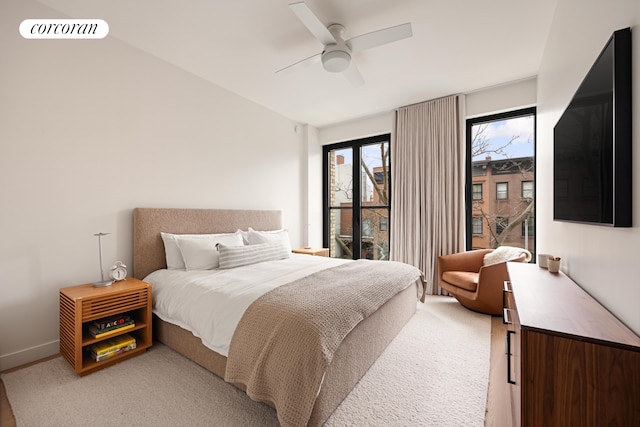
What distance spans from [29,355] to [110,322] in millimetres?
661

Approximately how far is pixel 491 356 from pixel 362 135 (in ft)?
11.7

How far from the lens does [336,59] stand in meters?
2.33

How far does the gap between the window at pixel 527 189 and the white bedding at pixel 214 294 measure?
2815 mm

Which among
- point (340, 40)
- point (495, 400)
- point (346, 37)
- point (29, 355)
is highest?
point (346, 37)

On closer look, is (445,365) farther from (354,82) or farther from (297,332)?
(354,82)

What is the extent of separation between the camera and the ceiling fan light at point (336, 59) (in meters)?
2.32

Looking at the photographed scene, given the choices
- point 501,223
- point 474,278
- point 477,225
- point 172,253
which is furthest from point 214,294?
point 501,223

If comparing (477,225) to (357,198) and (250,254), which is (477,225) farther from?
(250,254)

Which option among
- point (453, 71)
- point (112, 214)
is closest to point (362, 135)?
point (453, 71)

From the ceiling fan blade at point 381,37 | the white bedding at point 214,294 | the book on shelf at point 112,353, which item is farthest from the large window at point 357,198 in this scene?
the book on shelf at point 112,353

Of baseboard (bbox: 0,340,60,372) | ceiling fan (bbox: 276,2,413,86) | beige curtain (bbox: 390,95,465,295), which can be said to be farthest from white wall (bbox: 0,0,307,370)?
beige curtain (bbox: 390,95,465,295)

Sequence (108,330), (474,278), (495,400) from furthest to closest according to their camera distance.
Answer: (474,278) → (108,330) → (495,400)

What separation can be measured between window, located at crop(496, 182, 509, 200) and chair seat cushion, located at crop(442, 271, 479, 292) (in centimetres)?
111

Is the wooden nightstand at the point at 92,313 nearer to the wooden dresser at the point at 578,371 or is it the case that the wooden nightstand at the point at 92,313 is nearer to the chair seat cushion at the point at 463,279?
the wooden dresser at the point at 578,371
